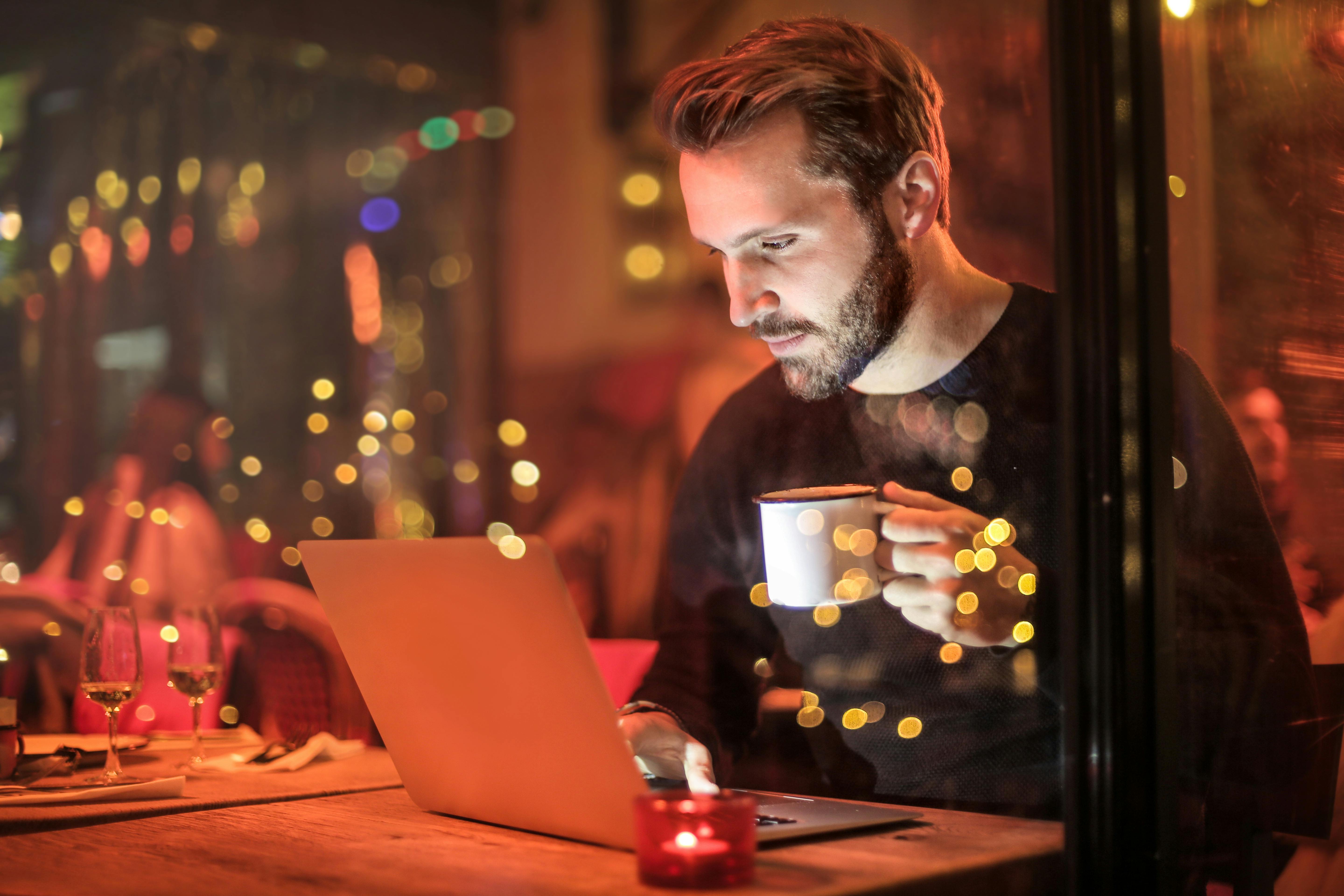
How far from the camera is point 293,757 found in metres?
1.23

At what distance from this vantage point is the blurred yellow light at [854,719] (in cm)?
131

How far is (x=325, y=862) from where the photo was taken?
0.77 metres

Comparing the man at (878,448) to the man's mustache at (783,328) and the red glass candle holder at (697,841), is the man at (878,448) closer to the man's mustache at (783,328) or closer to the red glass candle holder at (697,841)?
the man's mustache at (783,328)

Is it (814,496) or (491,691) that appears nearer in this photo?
(491,691)

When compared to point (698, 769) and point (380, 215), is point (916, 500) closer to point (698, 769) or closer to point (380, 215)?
point (698, 769)

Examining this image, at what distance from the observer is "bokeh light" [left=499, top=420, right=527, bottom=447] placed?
7.83 ft

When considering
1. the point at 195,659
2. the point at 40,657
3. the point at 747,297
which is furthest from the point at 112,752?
the point at 747,297

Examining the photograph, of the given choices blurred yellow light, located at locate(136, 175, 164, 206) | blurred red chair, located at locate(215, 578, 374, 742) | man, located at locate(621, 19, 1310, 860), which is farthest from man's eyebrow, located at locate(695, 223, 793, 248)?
blurred yellow light, located at locate(136, 175, 164, 206)

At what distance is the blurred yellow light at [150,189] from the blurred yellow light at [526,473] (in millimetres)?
1161

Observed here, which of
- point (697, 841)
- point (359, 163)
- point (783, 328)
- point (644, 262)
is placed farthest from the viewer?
point (359, 163)

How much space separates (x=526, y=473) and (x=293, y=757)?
1.19 metres

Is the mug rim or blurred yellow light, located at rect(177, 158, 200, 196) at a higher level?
blurred yellow light, located at rect(177, 158, 200, 196)

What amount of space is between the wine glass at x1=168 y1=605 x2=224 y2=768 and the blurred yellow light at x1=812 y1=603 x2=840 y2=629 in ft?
2.46

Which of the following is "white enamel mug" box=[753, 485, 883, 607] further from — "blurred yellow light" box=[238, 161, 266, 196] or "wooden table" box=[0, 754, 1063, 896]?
"blurred yellow light" box=[238, 161, 266, 196]
